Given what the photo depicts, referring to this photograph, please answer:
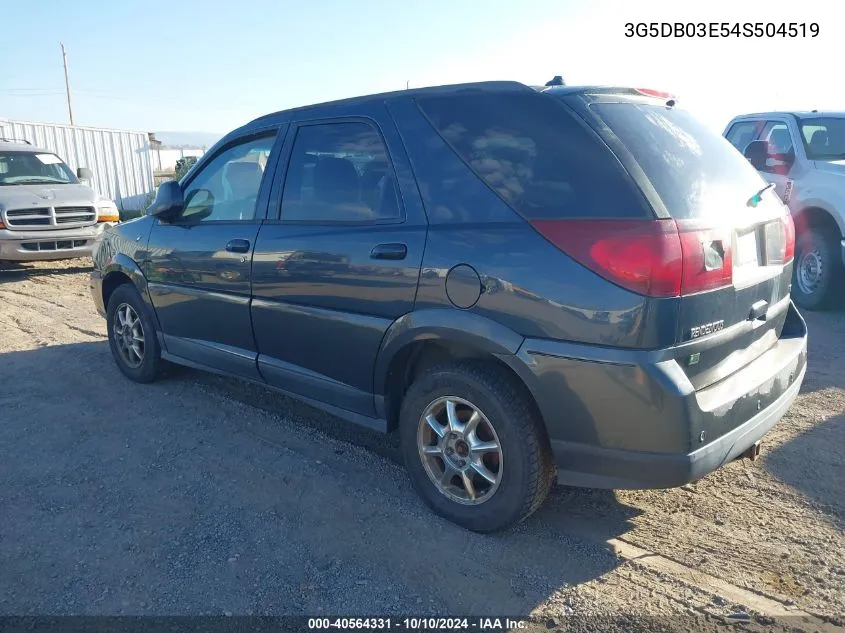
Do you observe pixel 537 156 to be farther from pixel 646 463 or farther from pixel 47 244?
pixel 47 244

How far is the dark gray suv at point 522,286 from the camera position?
253 cm

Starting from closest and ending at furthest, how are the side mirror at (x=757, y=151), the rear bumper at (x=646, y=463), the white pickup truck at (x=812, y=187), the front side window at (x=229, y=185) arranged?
the rear bumper at (x=646, y=463), the front side window at (x=229, y=185), the white pickup truck at (x=812, y=187), the side mirror at (x=757, y=151)

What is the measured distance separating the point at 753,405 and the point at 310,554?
6.65ft

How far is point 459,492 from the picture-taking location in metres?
3.15

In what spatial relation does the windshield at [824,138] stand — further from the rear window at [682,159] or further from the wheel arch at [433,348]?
the wheel arch at [433,348]

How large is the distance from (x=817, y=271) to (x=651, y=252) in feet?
18.9

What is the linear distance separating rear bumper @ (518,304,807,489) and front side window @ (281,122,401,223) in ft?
3.81

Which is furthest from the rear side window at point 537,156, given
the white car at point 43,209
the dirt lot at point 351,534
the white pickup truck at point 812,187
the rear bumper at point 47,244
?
the white car at point 43,209

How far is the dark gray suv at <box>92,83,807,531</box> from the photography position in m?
2.53

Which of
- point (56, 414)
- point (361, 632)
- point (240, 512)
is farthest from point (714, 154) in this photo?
point (56, 414)

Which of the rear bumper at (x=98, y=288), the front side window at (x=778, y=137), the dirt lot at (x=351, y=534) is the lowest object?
the dirt lot at (x=351, y=534)

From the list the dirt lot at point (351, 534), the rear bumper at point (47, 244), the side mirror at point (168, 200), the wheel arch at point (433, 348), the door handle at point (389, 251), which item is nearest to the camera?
the dirt lot at point (351, 534)

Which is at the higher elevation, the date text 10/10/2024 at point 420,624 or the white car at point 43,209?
the white car at point 43,209

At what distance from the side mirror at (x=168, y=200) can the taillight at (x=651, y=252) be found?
2.88 metres
